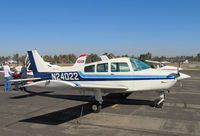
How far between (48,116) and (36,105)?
216cm

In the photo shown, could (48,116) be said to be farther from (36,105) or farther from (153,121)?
(153,121)

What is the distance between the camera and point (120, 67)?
7.96 metres

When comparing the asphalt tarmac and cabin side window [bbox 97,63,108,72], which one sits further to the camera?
cabin side window [bbox 97,63,108,72]

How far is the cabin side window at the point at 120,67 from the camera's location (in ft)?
25.9

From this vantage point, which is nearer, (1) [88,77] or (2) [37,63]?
(1) [88,77]

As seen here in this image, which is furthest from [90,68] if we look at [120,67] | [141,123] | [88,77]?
[141,123]

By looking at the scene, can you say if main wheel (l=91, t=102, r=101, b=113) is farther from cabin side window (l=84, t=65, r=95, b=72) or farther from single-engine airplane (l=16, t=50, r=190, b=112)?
cabin side window (l=84, t=65, r=95, b=72)

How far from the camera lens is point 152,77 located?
748 centimetres

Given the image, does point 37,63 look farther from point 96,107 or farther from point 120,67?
point 120,67

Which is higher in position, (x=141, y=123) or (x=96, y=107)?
(x=96, y=107)

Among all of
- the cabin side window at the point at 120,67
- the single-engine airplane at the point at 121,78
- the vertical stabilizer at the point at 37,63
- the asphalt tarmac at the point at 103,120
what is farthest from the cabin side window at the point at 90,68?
the vertical stabilizer at the point at 37,63

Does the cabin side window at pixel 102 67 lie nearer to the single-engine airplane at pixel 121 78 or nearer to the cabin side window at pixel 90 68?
the single-engine airplane at pixel 121 78

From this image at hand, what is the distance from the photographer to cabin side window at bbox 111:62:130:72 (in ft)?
25.9

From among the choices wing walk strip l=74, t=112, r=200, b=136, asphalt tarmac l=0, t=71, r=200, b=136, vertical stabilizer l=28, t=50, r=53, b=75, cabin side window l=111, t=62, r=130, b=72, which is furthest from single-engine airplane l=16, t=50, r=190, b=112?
vertical stabilizer l=28, t=50, r=53, b=75
